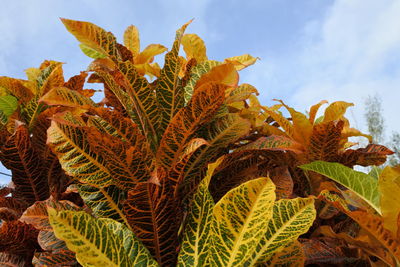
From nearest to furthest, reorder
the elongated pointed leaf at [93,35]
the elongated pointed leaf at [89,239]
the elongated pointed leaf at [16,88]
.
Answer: the elongated pointed leaf at [89,239] → the elongated pointed leaf at [93,35] → the elongated pointed leaf at [16,88]

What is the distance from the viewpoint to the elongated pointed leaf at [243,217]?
0.61 m

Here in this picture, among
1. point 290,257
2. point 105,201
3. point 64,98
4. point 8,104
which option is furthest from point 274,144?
point 8,104

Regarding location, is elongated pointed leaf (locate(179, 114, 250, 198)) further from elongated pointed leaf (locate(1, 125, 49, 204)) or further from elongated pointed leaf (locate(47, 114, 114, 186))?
elongated pointed leaf (locate(1, 125, 49, 204))

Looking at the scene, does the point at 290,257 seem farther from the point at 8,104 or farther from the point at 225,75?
the point at 8,104

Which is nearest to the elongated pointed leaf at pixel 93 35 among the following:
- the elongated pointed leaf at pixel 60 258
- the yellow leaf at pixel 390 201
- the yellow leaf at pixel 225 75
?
the yellow leaf at pixel 225 75

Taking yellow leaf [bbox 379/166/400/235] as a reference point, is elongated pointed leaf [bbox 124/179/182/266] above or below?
below

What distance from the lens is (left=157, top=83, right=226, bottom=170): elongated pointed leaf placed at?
2.48 ft

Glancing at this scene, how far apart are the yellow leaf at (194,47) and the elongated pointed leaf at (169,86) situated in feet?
1.07

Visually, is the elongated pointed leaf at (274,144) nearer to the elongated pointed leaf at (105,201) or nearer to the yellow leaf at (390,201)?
the yellow leaf at (390,201)

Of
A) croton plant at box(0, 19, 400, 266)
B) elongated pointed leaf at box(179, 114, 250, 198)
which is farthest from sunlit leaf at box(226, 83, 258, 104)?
elongated pointed leaf at box(179, 114, 250, 198)

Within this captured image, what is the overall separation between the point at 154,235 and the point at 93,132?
23 cm

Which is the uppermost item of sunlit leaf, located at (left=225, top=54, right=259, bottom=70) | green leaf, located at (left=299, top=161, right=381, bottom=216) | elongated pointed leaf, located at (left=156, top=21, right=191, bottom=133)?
sunlit leaf, located at (left=225, top=54, right=259, bottom=70)

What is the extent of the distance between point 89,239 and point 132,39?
3.00 ft

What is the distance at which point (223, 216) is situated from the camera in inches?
24.3
